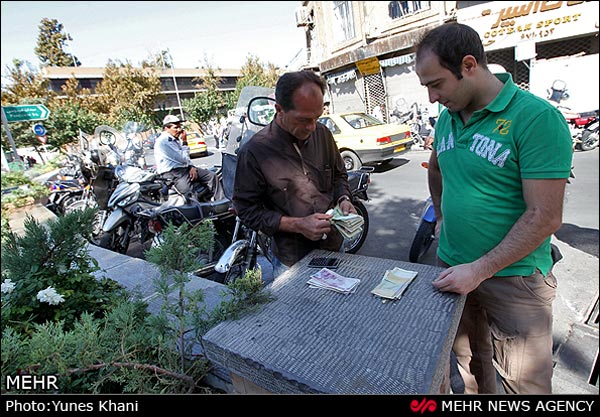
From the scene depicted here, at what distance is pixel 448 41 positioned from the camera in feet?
4.22

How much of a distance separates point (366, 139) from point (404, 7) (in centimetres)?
855

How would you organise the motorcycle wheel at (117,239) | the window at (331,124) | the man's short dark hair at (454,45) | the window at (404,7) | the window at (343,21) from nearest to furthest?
the man's short dark hair at (454,45) < the motorcycle wheel at (117,239) < the window at (331,124) < the window at (404,7) < the window at (343,21)

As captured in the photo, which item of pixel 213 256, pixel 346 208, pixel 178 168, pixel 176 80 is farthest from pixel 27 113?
pixel 176 80

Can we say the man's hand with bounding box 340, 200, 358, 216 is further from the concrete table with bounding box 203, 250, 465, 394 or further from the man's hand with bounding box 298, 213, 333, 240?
the concrete table with bounding box 203, 250, 465, 394

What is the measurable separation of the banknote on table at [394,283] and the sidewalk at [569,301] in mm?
780

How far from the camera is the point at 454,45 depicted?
1277 mm

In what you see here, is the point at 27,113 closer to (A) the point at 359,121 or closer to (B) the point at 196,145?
(B) the point at 196,145

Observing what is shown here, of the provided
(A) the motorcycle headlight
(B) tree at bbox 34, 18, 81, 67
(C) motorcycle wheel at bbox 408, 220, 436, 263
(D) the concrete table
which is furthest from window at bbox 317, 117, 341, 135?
(B) tree at bbox 34, 18, 81, 67

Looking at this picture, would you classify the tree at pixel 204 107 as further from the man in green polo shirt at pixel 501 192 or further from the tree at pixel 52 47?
the man in green polo shirt at pixel 501 192

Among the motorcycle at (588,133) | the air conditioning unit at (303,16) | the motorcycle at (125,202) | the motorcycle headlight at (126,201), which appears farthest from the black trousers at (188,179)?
the air conditioning unit at (303,16)

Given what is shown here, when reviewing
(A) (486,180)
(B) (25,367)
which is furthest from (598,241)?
(B) (25,367)

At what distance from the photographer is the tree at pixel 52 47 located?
28.0 meters

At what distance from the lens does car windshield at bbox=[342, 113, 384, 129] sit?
8.31 m
